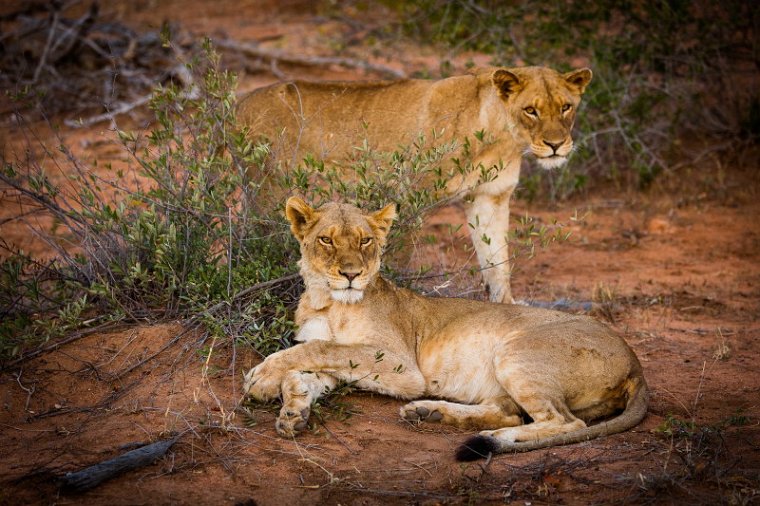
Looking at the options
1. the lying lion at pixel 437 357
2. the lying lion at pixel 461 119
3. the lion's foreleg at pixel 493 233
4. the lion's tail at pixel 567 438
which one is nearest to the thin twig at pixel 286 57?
Result: the lying lion at pixel 461 119

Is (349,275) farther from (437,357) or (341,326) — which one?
(437,357)

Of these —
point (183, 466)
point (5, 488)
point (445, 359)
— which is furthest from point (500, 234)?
point (5, 488)

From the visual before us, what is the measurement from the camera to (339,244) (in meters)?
5.18

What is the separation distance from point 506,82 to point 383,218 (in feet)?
6.88

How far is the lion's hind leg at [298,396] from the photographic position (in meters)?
4.78

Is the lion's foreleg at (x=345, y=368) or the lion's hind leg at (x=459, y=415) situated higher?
the lion's foreleg at (x=345, y=368)

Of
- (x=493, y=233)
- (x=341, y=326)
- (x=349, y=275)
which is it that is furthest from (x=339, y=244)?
(x=493, y=233)

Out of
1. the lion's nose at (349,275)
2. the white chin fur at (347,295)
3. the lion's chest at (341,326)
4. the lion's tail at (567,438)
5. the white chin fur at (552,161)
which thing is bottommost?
the lion's tail at (567,438)

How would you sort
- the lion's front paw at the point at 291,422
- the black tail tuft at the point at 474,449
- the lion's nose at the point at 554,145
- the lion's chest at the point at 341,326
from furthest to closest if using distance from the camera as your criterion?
1. the lion's nose at the point at 554,145
2. the lion's chest at the point at 341,326
3. the lion's front paw at the point at 291,422
4. the black tail tuft at the point at 474,449

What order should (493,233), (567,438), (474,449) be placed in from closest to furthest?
(474,449)
(567,438)
(493,233)

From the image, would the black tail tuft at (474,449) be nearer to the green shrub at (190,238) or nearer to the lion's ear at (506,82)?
the green shrub at (190,238)

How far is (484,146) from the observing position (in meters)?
6.99

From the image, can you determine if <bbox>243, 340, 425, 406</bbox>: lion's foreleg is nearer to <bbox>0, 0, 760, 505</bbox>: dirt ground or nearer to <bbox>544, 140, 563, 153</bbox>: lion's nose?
<bbox>0, 0, 760, 505</bbox>: dirt ground

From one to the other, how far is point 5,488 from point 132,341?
1.56 m
